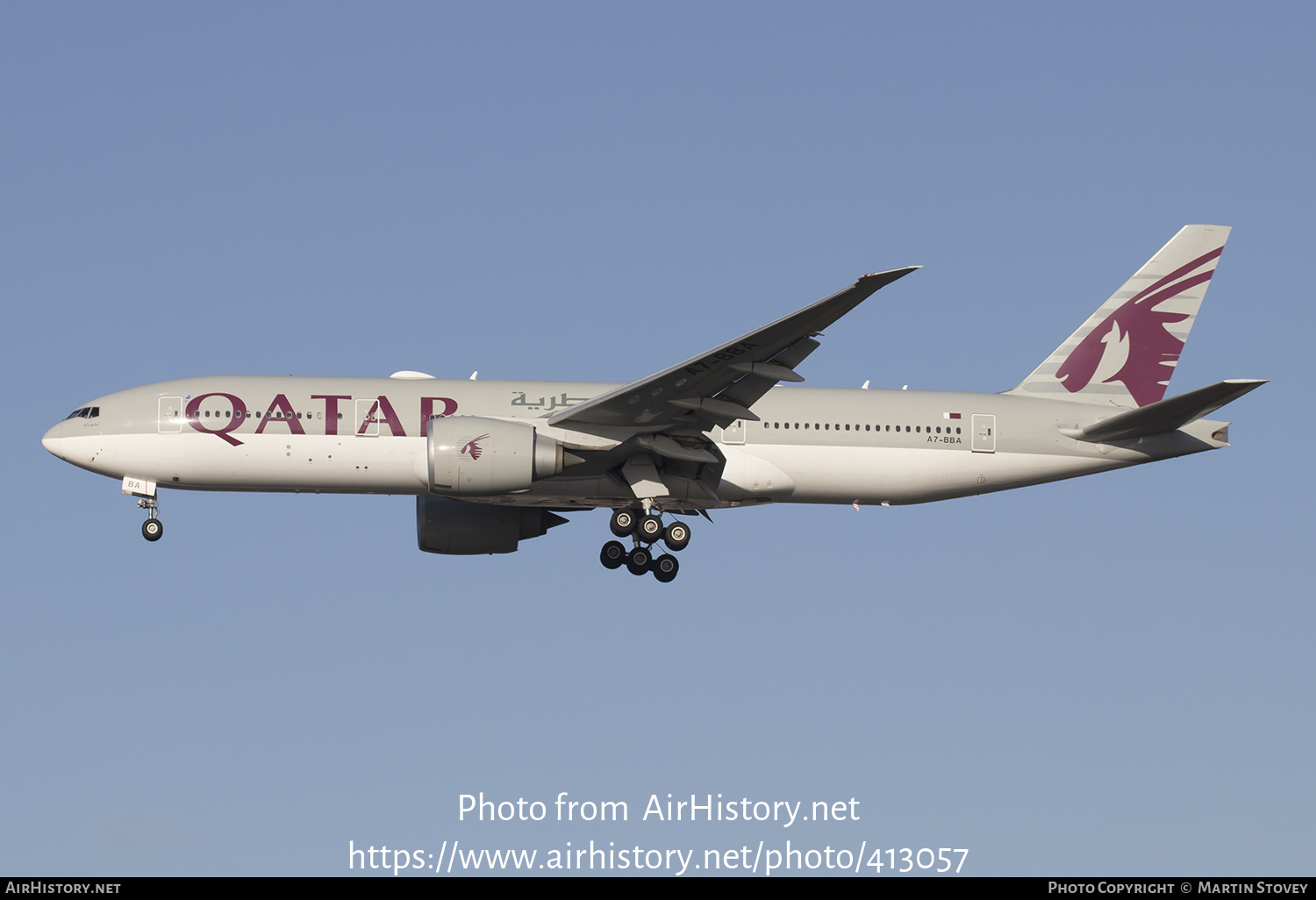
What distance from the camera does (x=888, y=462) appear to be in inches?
1187

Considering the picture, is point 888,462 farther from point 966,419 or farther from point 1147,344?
point 1147,344

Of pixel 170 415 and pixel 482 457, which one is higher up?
pixel 170 415

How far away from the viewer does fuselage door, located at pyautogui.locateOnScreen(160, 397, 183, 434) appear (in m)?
29.1

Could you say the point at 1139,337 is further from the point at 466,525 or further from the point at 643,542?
the point at 466,525

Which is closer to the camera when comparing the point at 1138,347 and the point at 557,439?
the point at 557,439

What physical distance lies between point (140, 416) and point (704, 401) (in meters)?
11.3

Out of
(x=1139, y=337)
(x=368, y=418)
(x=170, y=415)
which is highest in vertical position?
(x=1139, y=337)

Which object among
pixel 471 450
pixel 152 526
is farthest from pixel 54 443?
pixel 471 450

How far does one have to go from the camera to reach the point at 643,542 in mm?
30234

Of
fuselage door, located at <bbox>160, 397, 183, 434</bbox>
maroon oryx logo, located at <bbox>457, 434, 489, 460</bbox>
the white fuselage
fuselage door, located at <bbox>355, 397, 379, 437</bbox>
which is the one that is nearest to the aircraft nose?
the white fuselage

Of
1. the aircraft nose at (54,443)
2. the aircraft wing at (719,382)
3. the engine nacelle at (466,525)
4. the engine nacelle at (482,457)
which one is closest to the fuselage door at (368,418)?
the engine nacelle at (482,457)

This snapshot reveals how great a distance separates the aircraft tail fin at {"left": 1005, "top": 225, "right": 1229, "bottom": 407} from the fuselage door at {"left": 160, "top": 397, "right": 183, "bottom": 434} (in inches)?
692

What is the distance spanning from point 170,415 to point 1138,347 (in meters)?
20.8
